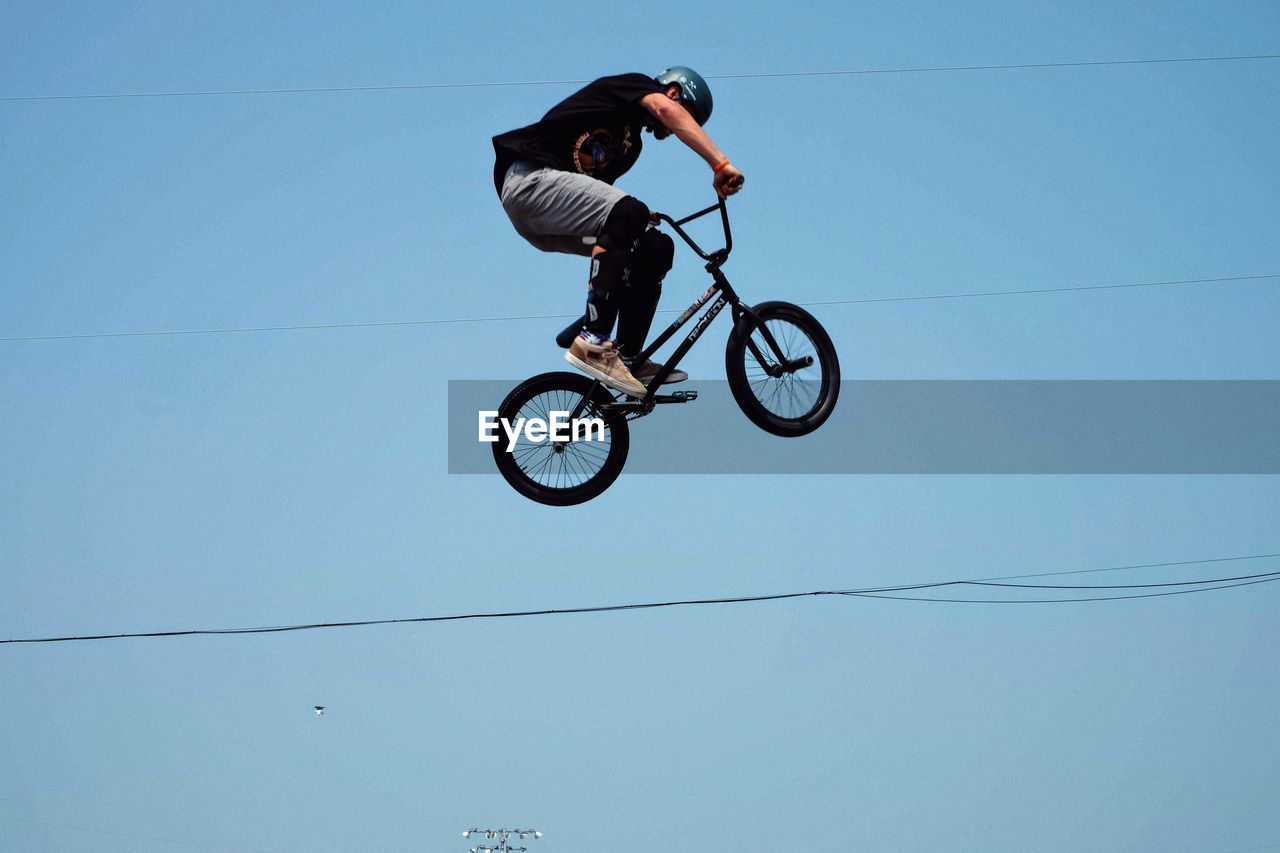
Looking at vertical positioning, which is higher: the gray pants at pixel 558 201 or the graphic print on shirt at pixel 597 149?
the graphic print on shirt at pixel 597 149

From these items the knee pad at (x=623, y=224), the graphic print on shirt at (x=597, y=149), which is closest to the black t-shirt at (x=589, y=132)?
the graphic print on shirt at (x=597, y=149)

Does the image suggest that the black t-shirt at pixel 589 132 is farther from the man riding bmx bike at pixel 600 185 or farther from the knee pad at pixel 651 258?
the knee pad at pixel 651 258

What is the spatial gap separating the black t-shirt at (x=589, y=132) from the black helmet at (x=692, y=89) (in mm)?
95

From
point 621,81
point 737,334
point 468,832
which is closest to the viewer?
point 621,81

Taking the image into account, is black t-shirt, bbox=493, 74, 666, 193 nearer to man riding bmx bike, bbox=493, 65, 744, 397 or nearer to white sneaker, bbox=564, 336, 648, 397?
man riding bmx bike, bbox=493, 65, 744, 397

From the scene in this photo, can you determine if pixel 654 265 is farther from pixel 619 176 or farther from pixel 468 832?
pixel 468 832

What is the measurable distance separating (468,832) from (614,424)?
53302 mm

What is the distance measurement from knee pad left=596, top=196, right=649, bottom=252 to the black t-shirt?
11.7 inches

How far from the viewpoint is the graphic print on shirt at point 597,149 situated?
26.6 feet

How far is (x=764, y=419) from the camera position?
878 cm

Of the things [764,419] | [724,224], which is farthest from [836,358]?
[724,224]

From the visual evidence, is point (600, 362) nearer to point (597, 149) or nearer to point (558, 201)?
point (558, 201)

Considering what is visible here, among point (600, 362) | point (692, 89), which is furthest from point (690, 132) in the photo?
point (600, 362)

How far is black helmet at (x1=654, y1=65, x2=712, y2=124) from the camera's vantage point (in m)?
7.99
